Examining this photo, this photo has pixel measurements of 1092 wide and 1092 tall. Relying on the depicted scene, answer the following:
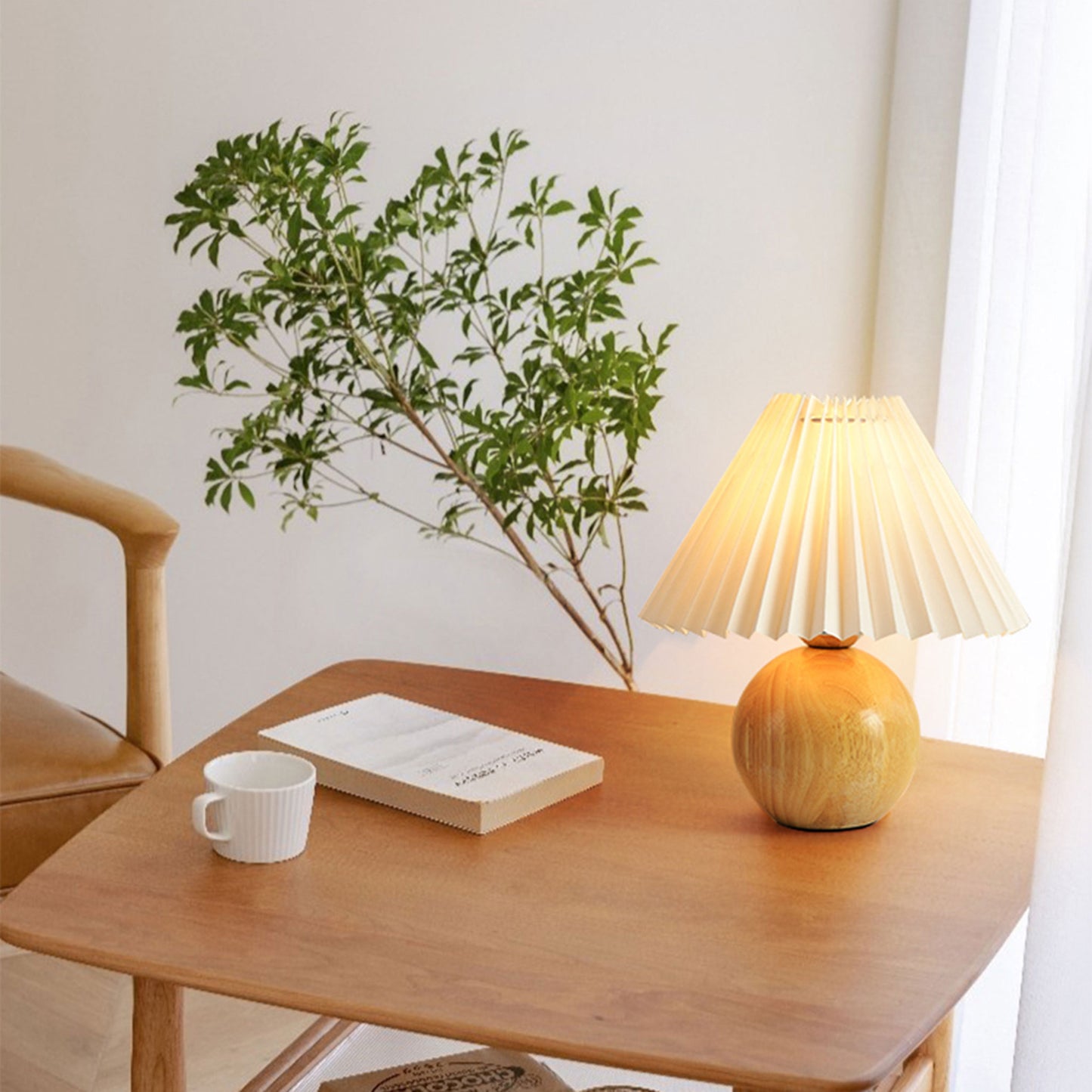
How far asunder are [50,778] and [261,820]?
0.52 meters

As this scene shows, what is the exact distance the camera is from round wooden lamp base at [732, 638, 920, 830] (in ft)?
3.82

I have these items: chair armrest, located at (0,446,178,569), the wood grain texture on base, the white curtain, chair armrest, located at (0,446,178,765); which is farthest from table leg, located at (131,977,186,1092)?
the white curtain

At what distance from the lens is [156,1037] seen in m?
1.22

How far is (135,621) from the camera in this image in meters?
1.73

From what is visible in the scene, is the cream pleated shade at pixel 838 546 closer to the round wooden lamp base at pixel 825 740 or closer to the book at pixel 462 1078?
the round wooden lamp base at pixel 825 740

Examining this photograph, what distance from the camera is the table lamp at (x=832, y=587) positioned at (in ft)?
3.71

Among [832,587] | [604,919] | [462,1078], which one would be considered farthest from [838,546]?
[462,1078]

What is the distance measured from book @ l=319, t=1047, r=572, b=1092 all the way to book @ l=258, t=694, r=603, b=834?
0.79ft

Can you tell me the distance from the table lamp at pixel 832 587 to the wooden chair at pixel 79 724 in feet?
2.20

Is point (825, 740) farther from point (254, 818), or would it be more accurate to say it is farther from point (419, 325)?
point (419, 325)

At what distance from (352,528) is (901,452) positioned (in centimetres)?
118

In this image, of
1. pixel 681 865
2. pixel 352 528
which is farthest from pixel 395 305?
pixel 681 865

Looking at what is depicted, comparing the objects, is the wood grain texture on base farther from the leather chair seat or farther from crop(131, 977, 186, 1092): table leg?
the leather chair seat

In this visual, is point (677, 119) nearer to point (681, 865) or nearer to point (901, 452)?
point (901, 452)
